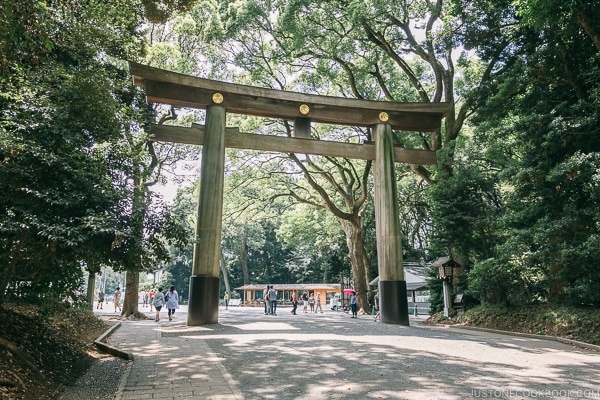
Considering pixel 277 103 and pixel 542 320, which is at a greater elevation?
pixel 277 103

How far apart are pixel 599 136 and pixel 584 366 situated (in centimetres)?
629

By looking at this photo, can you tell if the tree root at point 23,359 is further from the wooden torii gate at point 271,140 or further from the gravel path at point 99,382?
the wooden torii gate at point 271,140

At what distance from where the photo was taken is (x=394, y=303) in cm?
1207

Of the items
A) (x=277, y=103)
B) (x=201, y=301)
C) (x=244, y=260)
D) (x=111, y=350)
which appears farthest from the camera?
(x=244, y=260)

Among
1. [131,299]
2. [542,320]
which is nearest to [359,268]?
[131,299]

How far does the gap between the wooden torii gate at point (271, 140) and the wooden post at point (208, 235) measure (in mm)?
26

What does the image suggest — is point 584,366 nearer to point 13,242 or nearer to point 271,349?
point 271,349

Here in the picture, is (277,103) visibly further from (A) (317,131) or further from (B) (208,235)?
(A) (317,131)

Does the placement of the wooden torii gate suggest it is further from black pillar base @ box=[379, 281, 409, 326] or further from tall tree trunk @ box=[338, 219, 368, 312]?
tall tree trunk @ box=[338, 219, 368, 312]

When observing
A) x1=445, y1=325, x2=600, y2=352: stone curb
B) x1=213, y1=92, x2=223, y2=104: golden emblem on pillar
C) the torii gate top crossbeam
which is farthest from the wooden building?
x1=213, y1=92, x2=223, y2=104: golden emblem on pillar

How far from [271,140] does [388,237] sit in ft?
15.8

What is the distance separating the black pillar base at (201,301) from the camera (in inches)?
408

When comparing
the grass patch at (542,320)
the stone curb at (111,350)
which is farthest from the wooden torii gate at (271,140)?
the grass patch at (542,320)

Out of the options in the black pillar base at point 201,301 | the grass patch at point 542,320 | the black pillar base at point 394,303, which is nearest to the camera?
the grass patch at point 542,320
